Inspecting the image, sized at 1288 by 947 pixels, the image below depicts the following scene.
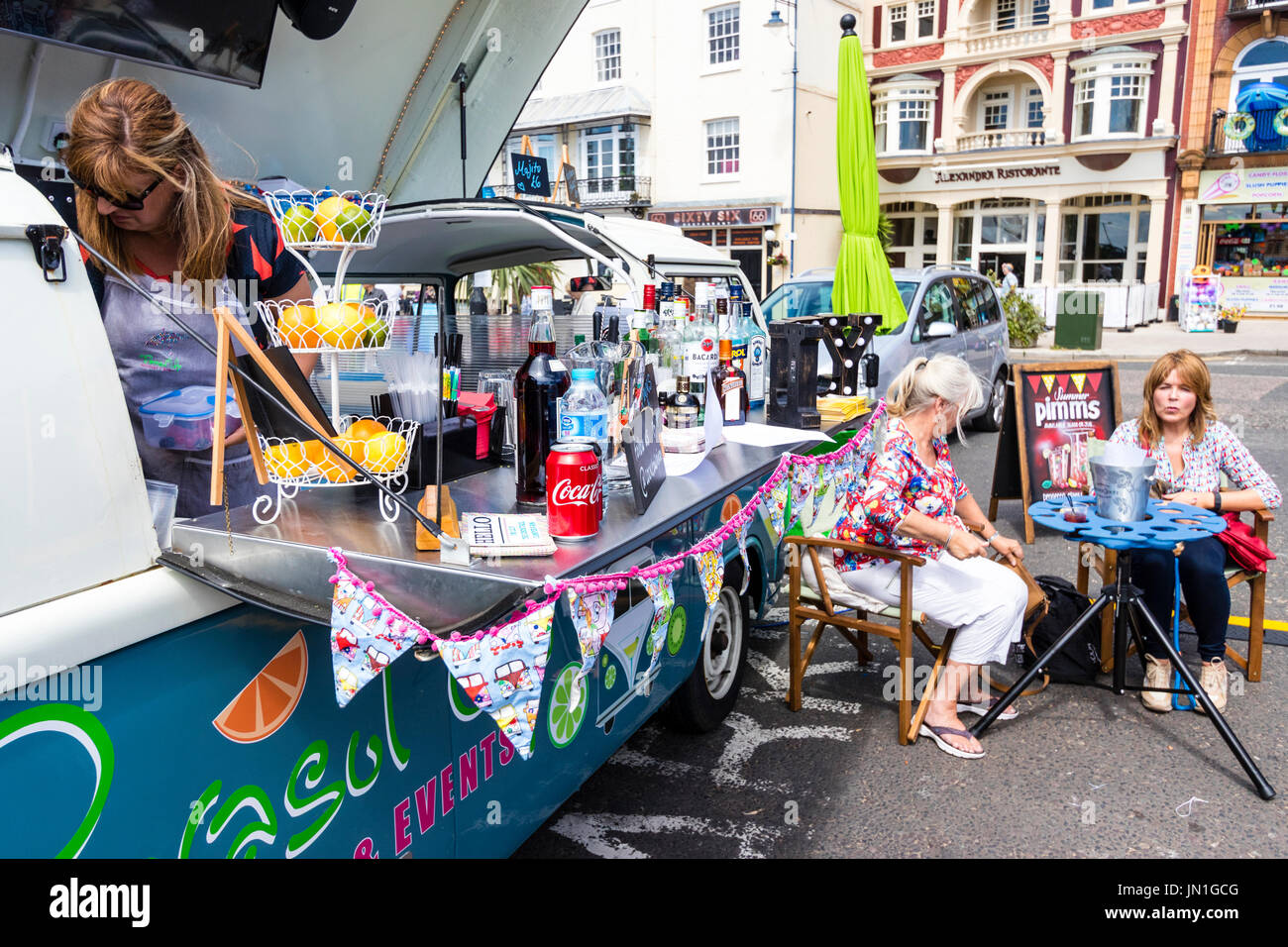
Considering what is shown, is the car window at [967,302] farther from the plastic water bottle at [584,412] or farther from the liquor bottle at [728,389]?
the plastic water bottle at [584,412]

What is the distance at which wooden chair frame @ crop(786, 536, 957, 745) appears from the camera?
3.76 m

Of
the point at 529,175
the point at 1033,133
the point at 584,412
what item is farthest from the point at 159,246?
the point at 1033,133

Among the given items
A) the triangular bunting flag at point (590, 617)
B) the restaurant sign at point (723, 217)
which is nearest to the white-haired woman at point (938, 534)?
the triangular bunting flag at point (590, 617)

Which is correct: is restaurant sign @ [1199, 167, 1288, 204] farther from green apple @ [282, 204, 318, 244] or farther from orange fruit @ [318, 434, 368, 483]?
orange fruit @ [318, 434, 368, 483]

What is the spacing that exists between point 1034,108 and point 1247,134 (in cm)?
615

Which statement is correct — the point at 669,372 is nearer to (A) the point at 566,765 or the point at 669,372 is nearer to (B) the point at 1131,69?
(A) the point at 566,765

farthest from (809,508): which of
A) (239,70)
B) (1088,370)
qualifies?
(1088,370)

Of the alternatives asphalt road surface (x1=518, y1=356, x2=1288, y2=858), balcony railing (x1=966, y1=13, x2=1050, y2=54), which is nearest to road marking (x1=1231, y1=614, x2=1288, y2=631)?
asphalt road surface (x1=518, y1=356, x2=1288, y2=858)

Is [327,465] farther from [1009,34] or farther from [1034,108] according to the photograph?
[1034,108]

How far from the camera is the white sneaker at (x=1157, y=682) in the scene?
162 inches

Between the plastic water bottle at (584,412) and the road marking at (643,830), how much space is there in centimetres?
153

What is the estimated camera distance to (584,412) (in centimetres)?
231
